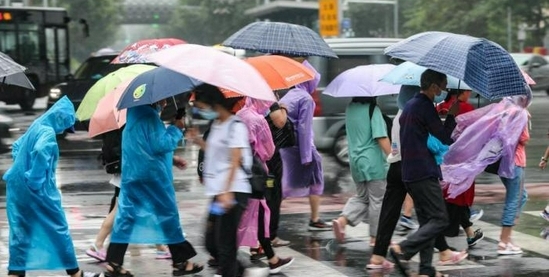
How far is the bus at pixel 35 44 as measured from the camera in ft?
97.8

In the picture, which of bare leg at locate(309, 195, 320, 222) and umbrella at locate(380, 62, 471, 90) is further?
bare leg at locate(309, 195, 320, 222)

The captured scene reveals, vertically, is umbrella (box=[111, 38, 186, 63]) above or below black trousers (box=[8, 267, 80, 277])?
above

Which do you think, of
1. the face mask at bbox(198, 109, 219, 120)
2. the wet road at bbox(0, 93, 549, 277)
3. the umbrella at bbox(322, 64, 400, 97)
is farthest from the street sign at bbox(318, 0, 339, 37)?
the face mask at bbox(198, 109, 219, 120)

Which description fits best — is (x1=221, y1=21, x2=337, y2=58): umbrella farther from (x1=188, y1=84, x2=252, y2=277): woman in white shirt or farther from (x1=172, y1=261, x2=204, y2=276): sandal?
(x1=188, y1=84, x2=252, y2=277): woman in white shirt

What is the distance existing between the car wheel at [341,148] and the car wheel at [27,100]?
1687 cm

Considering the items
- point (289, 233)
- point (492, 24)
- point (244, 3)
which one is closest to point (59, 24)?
point (289, 233)

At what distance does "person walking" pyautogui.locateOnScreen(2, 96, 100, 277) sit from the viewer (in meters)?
6.95

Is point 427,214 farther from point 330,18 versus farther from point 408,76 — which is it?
point 330,18

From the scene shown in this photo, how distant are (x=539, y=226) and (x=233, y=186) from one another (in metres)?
4.48

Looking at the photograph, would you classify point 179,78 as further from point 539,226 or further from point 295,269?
point 539,226

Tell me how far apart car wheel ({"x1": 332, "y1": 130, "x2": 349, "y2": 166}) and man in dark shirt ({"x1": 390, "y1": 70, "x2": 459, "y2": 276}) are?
24.2 feet

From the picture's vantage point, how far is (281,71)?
8.29 m

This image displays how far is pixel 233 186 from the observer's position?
655 cm

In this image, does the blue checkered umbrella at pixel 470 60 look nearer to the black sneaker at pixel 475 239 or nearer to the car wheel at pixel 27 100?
the black sneaker at pixel 475 239
